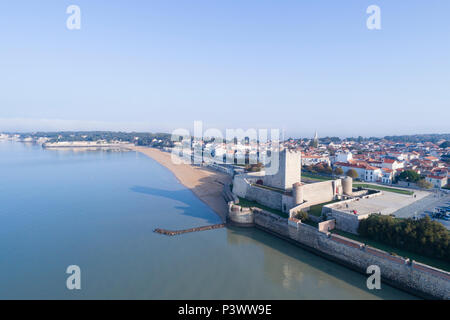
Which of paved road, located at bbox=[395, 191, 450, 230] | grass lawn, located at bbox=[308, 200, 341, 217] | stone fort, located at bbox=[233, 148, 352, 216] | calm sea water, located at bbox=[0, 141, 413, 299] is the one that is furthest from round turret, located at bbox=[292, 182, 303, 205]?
paved road, located at bbox=[395, 191, 450, 230]

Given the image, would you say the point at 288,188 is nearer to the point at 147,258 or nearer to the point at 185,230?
the point at 185,230

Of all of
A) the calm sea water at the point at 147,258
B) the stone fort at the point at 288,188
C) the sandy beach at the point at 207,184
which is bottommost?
the calm sea water at the point at 147,258

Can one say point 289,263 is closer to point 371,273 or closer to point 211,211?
point 371,273

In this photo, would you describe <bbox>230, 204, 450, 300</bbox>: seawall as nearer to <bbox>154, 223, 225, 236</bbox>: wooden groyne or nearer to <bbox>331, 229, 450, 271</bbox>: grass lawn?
<bbox>331, 229, 450, 271</bbox>: grass lawn

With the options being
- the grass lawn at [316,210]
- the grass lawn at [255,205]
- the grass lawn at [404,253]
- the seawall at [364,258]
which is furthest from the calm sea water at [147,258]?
the grass lawn at [316,210]

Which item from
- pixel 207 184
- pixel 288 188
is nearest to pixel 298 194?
pixel 288 188

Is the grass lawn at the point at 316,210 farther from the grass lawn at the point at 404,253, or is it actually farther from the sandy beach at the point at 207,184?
the sandy beach at the point at 207,184
